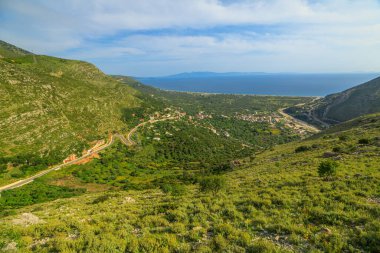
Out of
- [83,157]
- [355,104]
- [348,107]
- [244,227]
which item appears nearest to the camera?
[244,227]

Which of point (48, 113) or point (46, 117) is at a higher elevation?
point (48, 113)

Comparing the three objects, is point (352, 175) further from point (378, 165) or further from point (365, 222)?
point (365, 222)

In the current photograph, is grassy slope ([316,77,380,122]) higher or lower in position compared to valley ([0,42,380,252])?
higher

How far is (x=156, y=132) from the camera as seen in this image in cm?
9894

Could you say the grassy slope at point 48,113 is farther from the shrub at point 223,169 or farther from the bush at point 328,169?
the bush at point 328,169

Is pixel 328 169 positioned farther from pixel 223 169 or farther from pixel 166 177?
pixel 166 177

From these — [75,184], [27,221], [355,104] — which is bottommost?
[75,184]

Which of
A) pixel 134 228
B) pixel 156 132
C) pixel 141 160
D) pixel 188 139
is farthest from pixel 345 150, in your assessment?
pixel 156 132

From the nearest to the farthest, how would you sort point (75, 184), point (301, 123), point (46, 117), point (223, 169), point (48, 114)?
point (223, 169), point (75, 184), point (46, 117), point (48, 114), point (301, 123)

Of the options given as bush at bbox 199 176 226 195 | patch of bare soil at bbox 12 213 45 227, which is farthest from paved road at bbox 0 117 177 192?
bush at bbox 199 176 226 195

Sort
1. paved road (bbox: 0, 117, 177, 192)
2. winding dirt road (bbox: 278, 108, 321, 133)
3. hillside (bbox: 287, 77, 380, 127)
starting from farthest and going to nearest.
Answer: winding dirt road (bbox: 278, 108, 321, 133)
hillside (bbox: 287, 77, 380, 127)
paved road (bbox: 0, 117, 177, 192)

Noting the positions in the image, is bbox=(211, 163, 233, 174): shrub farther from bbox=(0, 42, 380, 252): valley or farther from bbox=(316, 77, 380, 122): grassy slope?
bbox=(316, 77, 380, 122): grassy slope

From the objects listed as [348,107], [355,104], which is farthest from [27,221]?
[355,104]

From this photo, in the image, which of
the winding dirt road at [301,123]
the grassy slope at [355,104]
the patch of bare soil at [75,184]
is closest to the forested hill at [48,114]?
the patch of bare soil at [75,184]
